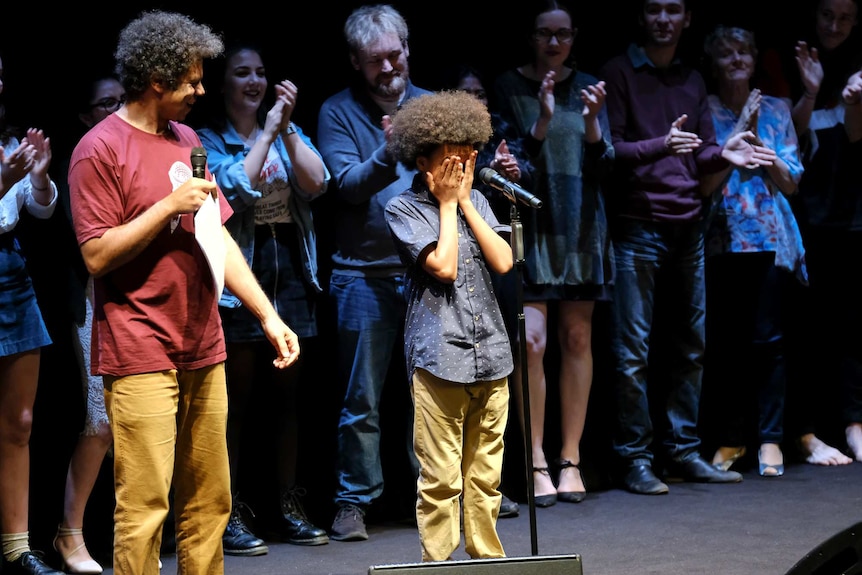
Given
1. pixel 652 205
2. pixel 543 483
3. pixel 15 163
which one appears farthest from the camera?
pixel 652 205

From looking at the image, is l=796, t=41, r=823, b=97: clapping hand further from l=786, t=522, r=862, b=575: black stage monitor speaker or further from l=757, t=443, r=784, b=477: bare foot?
l=786, t=522, r=862, b=575: black stage monitor speaker

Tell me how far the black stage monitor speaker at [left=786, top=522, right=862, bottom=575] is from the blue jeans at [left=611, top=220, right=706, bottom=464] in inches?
93.7

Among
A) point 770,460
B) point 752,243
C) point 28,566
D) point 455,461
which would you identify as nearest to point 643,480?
point 770,460

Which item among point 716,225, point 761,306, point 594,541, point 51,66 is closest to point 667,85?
point 716,225

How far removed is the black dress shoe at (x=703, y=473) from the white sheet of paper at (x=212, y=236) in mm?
2853

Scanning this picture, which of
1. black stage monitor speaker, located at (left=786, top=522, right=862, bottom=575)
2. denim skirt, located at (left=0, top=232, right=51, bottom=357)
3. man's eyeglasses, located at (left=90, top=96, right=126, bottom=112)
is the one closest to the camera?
black stage monitor speaker, located at (left=786, top=522, right=862, bottom=575)

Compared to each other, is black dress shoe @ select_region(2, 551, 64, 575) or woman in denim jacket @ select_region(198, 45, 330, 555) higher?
woman in denim jacket @ select_region(198, 45, 330, 555)

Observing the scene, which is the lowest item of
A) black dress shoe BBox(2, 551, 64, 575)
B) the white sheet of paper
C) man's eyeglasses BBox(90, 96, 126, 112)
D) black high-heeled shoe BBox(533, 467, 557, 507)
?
black high-heeled shoe BBox(533, 467, 557, 507)

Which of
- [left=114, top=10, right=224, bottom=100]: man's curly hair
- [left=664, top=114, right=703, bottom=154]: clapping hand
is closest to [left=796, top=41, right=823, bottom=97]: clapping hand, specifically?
[left=664, top=114, right=703, bottom=154]: clapping hand

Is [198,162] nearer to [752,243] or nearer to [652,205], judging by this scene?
[652,205]

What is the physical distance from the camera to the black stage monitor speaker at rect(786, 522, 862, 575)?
8.10 ft

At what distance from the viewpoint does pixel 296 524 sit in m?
4.28

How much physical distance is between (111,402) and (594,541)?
202 centimetres

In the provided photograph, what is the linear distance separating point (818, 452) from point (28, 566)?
3431 millimetres
